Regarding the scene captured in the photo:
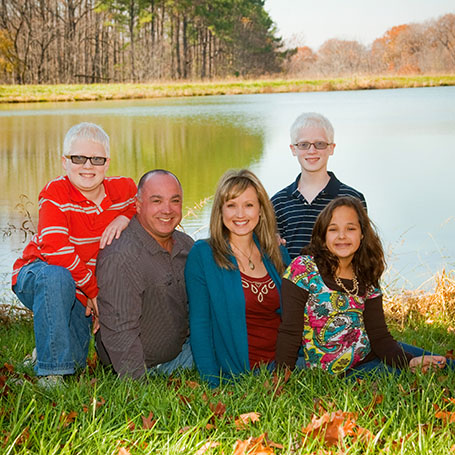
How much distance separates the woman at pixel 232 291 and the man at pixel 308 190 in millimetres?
531

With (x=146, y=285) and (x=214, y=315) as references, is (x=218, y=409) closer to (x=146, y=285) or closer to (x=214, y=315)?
(x=214, y=315)

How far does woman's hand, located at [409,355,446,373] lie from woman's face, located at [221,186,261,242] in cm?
115

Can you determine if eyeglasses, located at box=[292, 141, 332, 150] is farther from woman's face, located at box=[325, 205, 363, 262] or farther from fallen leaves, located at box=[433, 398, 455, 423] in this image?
fallen leaves, located at box=[433, 398, 455, 423]

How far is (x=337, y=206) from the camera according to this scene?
353 centimetres

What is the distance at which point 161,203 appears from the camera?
3.52m

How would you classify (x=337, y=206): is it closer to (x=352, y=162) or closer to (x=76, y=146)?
(x=76, y=146)

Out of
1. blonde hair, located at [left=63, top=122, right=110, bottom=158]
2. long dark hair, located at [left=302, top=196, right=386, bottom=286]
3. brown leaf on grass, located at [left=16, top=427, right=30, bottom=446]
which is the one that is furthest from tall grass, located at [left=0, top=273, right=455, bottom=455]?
blonde hair, located at [left=63, top=122, right=110, bottom=158]

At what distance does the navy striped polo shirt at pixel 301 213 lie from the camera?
13.6ft

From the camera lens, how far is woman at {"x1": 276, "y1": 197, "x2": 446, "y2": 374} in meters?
3.44

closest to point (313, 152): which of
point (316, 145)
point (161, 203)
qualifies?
point (316, 145)

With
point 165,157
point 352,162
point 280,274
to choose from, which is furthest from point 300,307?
point 165,157

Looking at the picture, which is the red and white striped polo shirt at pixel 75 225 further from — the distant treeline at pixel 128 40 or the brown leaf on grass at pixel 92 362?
the distant treeline at pixel 128 40

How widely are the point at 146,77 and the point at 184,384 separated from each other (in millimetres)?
42674

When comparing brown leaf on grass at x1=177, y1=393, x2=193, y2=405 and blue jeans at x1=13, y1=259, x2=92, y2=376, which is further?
blue jeans at x1=13, y1=259, x2=92, y2=376
